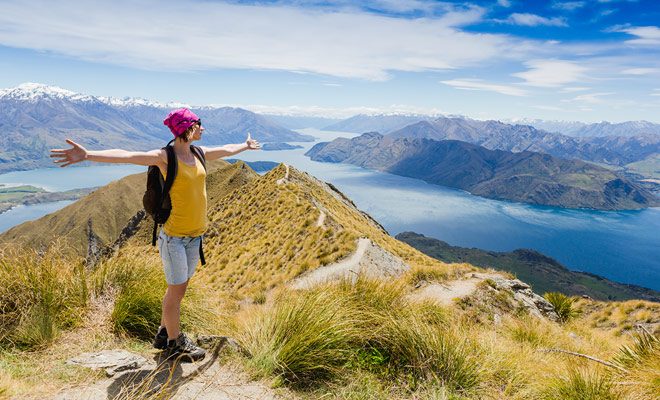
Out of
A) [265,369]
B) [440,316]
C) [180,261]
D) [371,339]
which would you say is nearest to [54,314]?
[180,261]

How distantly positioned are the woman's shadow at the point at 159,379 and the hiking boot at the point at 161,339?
10cm

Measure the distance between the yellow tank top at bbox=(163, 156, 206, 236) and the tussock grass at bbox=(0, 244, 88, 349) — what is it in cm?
247

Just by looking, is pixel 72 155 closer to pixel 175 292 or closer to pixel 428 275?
Result: pixel 175 292

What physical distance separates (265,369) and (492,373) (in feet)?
10.7

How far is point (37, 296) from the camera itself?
512cm

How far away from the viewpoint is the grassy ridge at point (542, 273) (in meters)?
133

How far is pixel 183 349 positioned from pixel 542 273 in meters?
184

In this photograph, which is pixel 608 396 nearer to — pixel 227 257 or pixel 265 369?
pixel 265 369

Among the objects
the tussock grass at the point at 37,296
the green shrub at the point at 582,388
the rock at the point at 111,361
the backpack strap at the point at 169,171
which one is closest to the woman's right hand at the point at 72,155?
the backpack strap at the point at 169,171

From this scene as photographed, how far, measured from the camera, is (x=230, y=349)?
4727 mm

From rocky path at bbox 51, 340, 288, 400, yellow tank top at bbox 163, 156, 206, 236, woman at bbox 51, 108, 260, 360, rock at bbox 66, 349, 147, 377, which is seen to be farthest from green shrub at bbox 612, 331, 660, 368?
rock at bbox 66, 349, 147, 377

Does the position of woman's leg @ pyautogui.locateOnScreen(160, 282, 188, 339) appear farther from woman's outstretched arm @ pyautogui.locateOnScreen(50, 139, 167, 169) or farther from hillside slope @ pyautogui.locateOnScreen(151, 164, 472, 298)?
hillside slope @ pyautogui.locateOnScreen(151, 164, 472, 298)

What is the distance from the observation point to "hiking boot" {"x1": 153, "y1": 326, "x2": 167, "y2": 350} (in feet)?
15.2

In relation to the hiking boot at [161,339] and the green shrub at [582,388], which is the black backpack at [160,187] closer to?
the hiking boot at [161,339]
